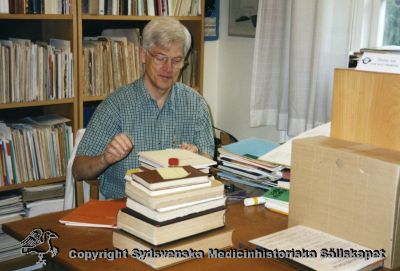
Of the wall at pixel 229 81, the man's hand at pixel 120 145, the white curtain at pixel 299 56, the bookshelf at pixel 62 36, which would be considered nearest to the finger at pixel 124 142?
the man's hand at pixel 120 145

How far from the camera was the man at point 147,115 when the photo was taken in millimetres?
2055

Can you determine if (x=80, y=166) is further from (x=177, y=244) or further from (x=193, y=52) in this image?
(x=193, y=52)

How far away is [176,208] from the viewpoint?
1200 millimetres

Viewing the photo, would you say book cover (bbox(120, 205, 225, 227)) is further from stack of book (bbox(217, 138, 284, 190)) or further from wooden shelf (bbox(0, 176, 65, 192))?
wooden shelf (bbox(0, 176, 65, 192))

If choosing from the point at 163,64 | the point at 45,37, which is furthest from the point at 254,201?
the point at 45,37

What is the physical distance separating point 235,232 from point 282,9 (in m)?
1.80

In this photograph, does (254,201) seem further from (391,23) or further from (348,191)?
(391,23)

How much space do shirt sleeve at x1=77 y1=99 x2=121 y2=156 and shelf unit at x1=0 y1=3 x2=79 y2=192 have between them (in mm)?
688

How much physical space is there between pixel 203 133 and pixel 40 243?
3.49 feet

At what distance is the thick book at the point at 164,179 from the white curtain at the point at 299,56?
1.62 metres

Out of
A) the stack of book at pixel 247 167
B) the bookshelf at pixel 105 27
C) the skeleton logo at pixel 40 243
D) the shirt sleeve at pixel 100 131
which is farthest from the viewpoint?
the bookshelf at pixel 105 27

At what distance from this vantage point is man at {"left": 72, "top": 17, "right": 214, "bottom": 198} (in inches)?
80.9

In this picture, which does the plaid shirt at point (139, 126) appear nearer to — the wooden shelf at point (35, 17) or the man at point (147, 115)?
the man at point (147, 115)

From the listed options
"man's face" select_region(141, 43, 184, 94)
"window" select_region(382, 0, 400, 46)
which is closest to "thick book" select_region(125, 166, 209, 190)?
"man's face" select_region(141, 43, 184, 94)
